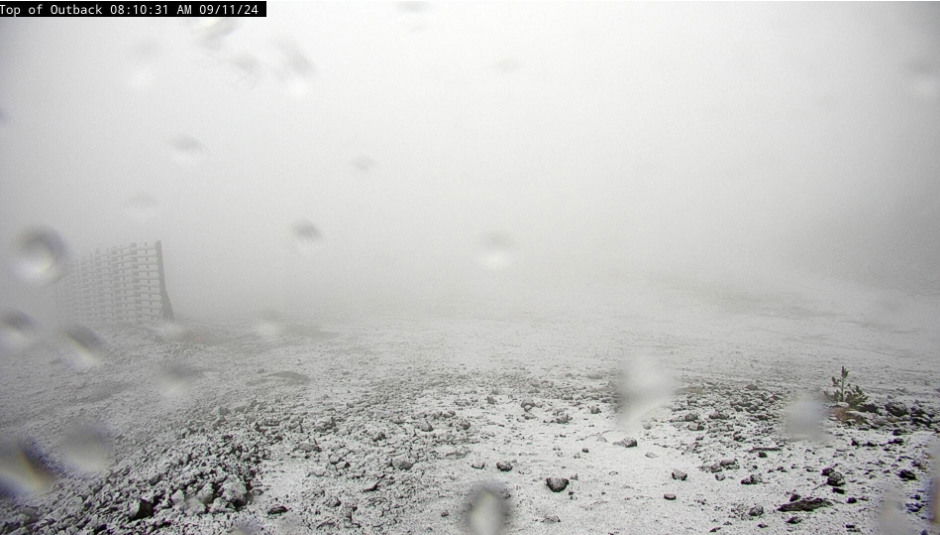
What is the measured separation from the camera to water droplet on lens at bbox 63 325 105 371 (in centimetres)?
916

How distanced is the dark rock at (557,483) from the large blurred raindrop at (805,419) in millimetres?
2582

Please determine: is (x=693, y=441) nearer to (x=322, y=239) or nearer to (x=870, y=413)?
(x=870, y=413)

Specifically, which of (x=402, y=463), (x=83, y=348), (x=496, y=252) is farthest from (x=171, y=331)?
(x=496, y=252)

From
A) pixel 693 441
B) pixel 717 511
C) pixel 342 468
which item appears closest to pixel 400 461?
pixel 342 468

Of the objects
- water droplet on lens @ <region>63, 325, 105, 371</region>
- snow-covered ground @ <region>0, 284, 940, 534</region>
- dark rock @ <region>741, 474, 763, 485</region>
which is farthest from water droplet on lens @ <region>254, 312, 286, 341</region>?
dark rock @ <region>741, 474, 763, 485</region>

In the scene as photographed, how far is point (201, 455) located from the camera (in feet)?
14.5

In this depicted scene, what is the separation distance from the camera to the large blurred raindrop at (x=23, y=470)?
14.3 ft

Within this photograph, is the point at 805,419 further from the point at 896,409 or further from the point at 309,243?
the point at 309,243

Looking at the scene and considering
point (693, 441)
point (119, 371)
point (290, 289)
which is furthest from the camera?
point (290, 289)

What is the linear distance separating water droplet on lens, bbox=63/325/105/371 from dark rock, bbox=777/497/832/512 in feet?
39.2

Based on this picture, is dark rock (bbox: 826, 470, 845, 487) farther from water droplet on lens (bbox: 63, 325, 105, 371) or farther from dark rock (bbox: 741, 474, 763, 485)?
water droplet on lens (bbox: 63, 325, 105, 371)

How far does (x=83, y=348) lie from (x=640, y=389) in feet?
42.0

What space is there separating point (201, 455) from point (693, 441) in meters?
5.33

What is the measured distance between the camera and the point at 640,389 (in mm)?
6641
